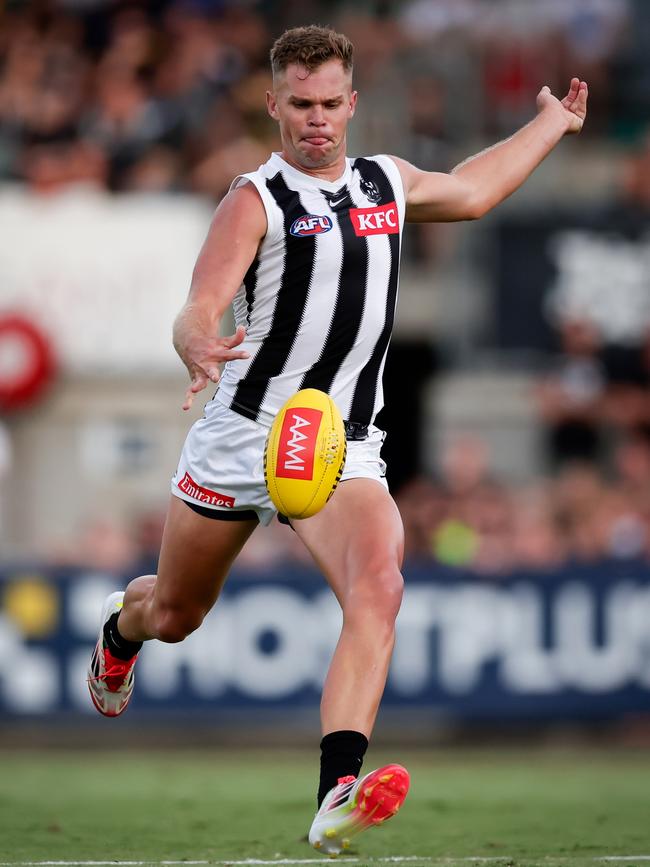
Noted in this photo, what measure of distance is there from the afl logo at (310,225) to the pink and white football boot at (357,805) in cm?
178

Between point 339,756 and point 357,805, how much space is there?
0.25m

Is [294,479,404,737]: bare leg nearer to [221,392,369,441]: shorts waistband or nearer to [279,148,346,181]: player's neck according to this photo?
[221,392,369,441]: shorts waistband

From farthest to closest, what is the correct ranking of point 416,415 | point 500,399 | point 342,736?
point 416,415 < point 500,399 < point 342,736

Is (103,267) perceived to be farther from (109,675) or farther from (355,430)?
(355,430)

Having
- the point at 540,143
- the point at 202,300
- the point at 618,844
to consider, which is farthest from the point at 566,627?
the point at 202,300

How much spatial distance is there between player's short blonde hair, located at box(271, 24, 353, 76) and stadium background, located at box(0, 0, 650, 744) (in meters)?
6.32

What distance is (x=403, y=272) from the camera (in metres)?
14.2

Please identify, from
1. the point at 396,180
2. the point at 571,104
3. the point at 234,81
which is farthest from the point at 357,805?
the point at 234,81

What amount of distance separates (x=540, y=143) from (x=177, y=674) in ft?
19.2

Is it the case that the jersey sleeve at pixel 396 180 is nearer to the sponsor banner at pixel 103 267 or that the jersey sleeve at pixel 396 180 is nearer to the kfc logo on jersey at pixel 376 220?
the kfc logo on jersey at pixel 376 220

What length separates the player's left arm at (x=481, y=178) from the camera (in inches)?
231

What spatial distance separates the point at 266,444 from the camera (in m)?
5.48

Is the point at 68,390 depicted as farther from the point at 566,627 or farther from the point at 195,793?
the point at 195,793

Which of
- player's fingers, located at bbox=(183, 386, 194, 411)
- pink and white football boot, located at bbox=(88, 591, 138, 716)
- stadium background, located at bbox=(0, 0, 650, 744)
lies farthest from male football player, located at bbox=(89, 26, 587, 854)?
stadium background, located at bbox=(0, 0, 650, 744)
